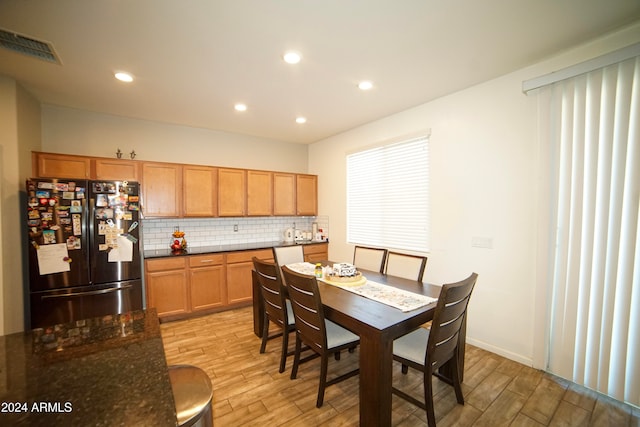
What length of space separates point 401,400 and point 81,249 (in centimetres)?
334

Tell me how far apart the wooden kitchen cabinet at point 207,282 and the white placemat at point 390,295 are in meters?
2.06

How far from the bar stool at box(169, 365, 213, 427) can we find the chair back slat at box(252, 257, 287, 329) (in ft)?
3.16

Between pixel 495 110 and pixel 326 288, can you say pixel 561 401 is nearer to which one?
pixel 326 288

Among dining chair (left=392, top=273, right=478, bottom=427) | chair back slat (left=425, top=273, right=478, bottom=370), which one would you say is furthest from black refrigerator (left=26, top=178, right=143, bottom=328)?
chair back slat (left=425, top=273, right=478, bottom=370)

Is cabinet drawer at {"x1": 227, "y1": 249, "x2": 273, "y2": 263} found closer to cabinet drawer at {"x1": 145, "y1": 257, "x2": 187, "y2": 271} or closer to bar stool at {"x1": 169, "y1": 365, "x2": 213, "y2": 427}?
cabinet drawer at {"x1": 145, "y1": 257, "x2": 187, "y2": 271}

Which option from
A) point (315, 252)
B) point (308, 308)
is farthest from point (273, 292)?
point (315, 252)

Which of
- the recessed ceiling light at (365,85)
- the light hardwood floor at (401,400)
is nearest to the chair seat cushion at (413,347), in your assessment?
the light hardwood floor at (401,400)

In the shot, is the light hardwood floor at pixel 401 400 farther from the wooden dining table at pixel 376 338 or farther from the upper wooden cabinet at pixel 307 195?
the upper wooden cabinet at pixel 307 195

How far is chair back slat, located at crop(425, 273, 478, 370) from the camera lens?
152 centimetres

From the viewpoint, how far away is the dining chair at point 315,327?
5.93 feet

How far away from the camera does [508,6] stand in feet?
5.44

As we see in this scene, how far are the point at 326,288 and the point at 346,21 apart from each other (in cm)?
203

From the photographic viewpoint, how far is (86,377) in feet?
2.85

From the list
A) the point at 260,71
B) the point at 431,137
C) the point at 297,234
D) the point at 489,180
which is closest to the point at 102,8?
Answer: the point at 260,71
